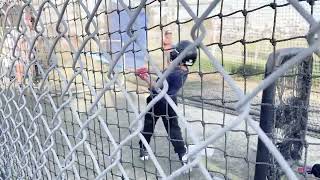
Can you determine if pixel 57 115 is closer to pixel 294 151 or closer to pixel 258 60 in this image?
pixel 294 151

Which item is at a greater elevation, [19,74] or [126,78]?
[19,74]

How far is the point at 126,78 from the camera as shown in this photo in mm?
2475

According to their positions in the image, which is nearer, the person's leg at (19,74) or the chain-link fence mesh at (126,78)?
the chain-link fence mesh at (126,78)

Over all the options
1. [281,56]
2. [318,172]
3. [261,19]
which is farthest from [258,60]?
[281,56]

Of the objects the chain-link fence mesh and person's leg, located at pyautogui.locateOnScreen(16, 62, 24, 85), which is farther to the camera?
person's leg, located at pyautogui.locateOnScreen(16, 62, 24, 85)

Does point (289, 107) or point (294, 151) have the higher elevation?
point (289, 107)

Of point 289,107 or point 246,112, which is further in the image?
point 289,107

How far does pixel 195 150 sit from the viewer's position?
433 mm

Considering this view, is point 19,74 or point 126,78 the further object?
point 126,78

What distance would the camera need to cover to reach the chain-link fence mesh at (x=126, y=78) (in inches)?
20.1

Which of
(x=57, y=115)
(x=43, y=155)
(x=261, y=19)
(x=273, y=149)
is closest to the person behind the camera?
(x=273, y=149)

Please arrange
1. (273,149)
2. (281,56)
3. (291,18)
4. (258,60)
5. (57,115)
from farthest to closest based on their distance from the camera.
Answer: (258,60), (291,18), (281,56), (57,115), (273,149)

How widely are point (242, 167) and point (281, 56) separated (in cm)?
143

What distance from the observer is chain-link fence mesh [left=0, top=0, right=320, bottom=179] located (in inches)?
20.1
